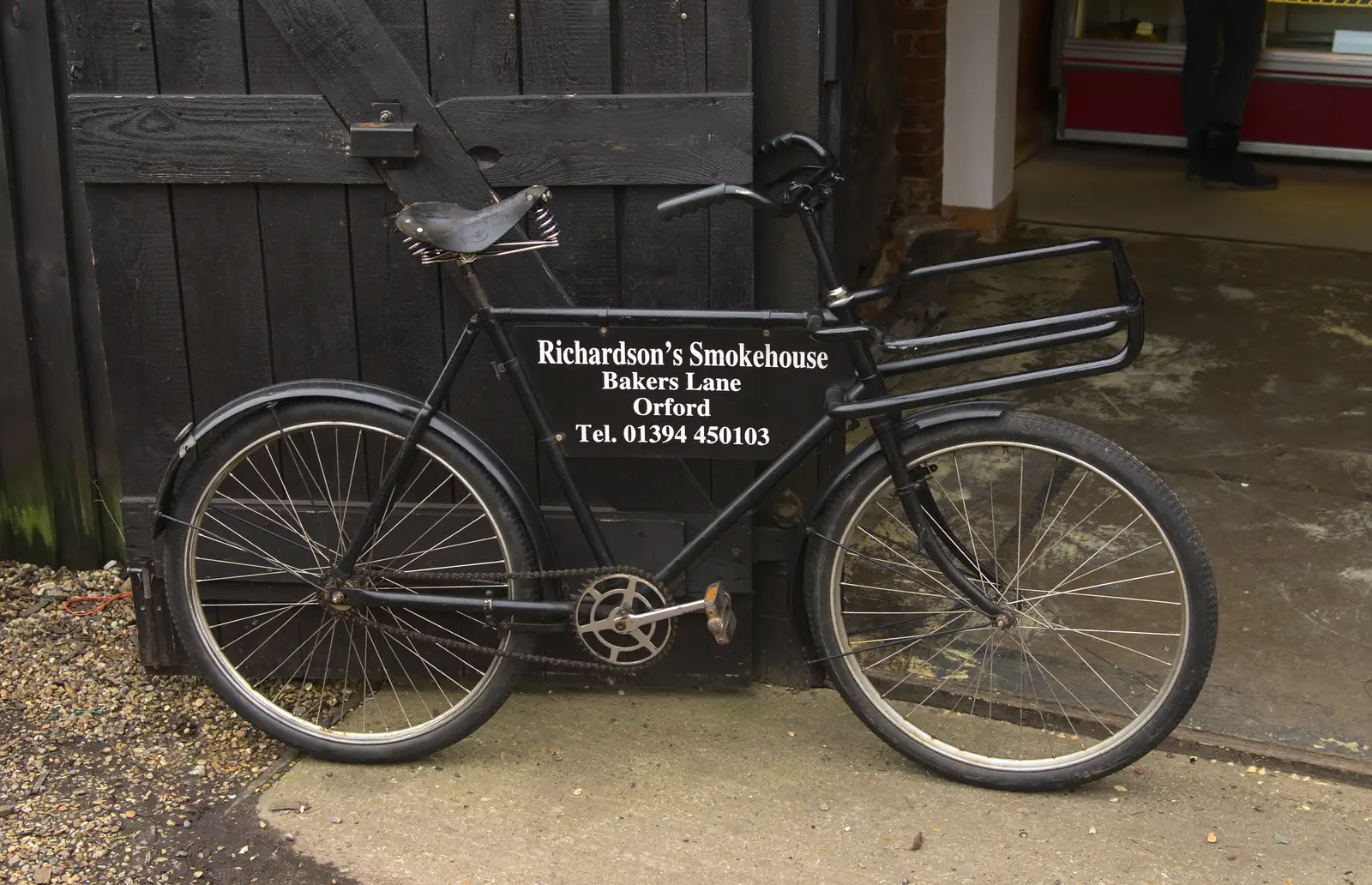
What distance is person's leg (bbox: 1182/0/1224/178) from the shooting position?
8.09 m

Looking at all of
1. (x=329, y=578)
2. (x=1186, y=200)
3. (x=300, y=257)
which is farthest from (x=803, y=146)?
(x=1186, y=200)

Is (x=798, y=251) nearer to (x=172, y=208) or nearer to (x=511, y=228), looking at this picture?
(x=511, y=228)

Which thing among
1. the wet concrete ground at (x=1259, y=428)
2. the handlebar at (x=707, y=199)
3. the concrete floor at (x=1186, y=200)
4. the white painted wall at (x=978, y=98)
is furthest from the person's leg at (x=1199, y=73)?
the handlebar at (x=707, y=199)

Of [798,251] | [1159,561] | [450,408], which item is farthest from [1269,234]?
[450,408]

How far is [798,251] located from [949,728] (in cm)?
116

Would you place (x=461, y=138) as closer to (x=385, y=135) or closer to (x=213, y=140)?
(x=385, y=135)

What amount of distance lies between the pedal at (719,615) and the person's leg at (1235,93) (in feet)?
19.2

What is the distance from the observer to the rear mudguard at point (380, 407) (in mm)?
3258

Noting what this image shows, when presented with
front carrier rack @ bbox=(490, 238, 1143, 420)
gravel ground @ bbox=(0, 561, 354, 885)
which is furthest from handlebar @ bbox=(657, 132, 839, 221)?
gravel ground @ bbox=(0, 561, 354, 885)

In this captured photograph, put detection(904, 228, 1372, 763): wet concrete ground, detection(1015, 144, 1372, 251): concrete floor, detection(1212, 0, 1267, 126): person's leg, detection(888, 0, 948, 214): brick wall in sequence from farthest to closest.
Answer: detection(1212, 0, 1267, 126): person's leg
detection(1015, 144, 1372, 251): concrete floor
detection(888, 0, 948, 214): brick wall
detection(904, 228, 1372, 763): wet concrete ground

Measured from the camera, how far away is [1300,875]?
3.00 m

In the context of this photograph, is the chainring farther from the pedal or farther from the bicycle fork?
the bicycle fork

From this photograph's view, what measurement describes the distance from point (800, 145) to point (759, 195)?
0.23 metres

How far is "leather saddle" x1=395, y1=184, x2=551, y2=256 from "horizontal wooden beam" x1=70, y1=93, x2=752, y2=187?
25 centimetres
